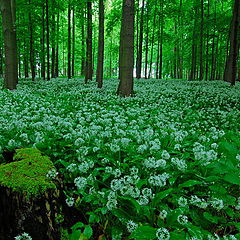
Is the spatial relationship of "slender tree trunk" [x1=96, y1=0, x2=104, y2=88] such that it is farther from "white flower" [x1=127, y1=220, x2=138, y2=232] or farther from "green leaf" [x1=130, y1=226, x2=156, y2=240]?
"green leaf" [x1=130, y1=226, x2=156, y2=240]

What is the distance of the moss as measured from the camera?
86.3 inches

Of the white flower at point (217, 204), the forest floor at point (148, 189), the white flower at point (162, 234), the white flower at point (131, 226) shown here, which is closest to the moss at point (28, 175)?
the forest floor at point (148, 189)

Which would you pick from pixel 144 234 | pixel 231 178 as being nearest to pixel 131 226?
pixel 144 234

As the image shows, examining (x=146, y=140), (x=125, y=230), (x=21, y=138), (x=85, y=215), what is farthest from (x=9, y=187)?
(x=146, y=140)

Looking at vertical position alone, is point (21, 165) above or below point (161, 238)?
above

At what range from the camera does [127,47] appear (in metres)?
11.0

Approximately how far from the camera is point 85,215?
2.72 metres

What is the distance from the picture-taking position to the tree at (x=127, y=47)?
10.8 meters

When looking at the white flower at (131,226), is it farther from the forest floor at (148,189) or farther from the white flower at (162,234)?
the white flower at (162,234)

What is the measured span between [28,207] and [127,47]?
10093 mm

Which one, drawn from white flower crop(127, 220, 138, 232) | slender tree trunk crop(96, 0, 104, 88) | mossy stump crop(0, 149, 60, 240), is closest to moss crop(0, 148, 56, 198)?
mossy stump crop(0, 149, 60, 240)

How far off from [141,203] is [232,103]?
9395 mm

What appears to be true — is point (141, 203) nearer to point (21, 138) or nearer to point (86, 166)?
point (86, 166)

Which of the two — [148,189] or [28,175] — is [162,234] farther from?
[28,175]
